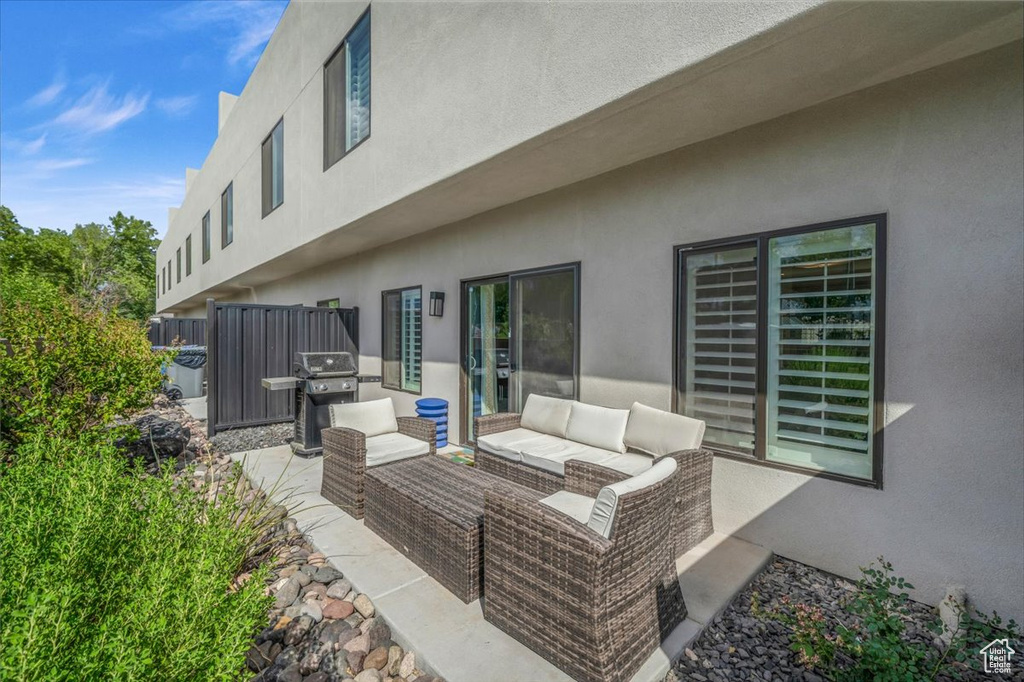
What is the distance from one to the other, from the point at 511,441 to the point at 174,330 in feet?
41.2

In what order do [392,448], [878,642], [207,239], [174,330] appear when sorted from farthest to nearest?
1. [207,239]
2. [174,330]
3. [392,448]
4. [878,642]

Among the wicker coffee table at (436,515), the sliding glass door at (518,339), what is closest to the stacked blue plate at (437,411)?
the sliding glass door at (518,339)

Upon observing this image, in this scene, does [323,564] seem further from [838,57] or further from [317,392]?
[838,57]

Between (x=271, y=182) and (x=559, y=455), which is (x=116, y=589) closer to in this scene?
(x=559, y=455)

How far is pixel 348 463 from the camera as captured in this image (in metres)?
4.07

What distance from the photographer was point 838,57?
264cm

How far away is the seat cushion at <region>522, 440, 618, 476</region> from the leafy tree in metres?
29.3

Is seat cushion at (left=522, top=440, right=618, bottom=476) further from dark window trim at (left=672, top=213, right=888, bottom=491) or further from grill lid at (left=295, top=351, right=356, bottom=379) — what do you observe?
grill lid at (left=295, top=351, right=356, bottom=379)

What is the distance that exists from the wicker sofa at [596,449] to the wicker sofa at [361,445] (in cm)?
70

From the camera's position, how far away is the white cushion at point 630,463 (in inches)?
142

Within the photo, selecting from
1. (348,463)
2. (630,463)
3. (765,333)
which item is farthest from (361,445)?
(765,333)

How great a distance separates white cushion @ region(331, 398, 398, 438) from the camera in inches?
183

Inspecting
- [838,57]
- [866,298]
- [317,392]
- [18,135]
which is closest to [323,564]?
[317,392]

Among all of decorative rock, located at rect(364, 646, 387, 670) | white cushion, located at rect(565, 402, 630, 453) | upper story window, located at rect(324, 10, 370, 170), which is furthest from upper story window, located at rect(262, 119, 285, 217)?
decorative rock, located at rect(364, 646, 387, 670)
